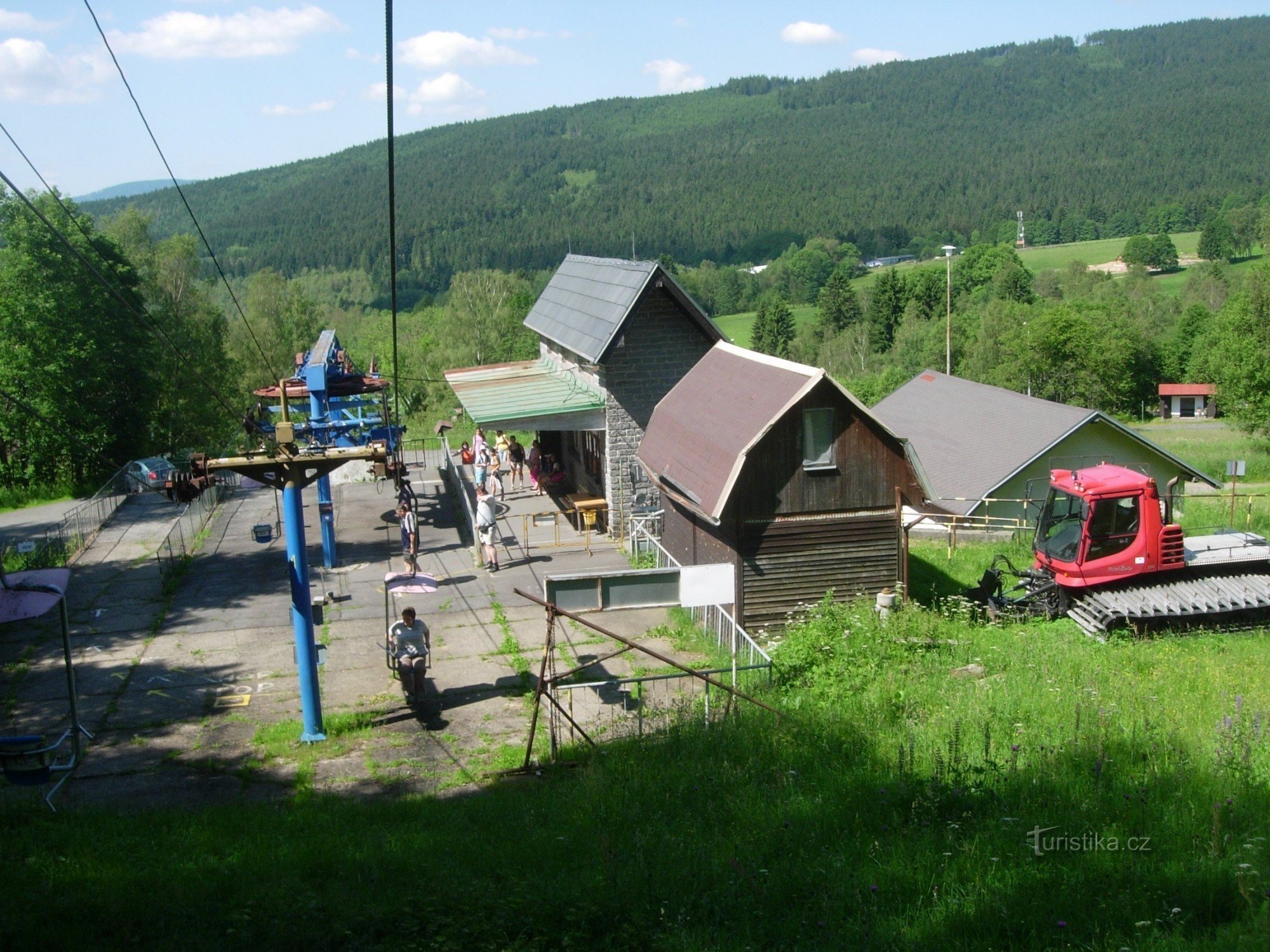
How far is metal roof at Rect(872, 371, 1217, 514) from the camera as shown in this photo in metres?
32.7

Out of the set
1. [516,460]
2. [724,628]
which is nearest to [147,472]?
[516,460]

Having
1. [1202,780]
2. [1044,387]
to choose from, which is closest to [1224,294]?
[1044,387]

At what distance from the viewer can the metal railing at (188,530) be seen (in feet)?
79.2

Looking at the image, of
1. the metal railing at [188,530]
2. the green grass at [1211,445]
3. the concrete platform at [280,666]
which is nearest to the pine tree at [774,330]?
the green grass at [1211,445]

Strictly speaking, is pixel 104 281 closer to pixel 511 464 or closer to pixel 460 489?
pixel 460 489

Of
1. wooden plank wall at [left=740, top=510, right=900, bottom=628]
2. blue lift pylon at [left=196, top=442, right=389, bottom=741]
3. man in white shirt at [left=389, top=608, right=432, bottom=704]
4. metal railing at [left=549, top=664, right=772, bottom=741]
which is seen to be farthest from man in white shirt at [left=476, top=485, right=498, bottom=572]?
blue lift pylon at [left=196, top=442, right=389, bottom=741]

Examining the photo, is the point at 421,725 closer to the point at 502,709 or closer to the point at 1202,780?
the point at 502,709

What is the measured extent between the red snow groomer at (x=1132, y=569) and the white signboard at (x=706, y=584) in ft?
25.1

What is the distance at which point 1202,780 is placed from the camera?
918cm

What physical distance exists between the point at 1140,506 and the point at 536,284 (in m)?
133

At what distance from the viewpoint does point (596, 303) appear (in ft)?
92.4

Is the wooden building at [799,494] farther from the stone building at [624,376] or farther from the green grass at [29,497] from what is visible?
the green grass at [29,497]

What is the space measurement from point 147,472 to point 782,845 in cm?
3403

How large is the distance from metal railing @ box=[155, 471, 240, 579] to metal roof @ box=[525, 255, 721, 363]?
9.04 meters
